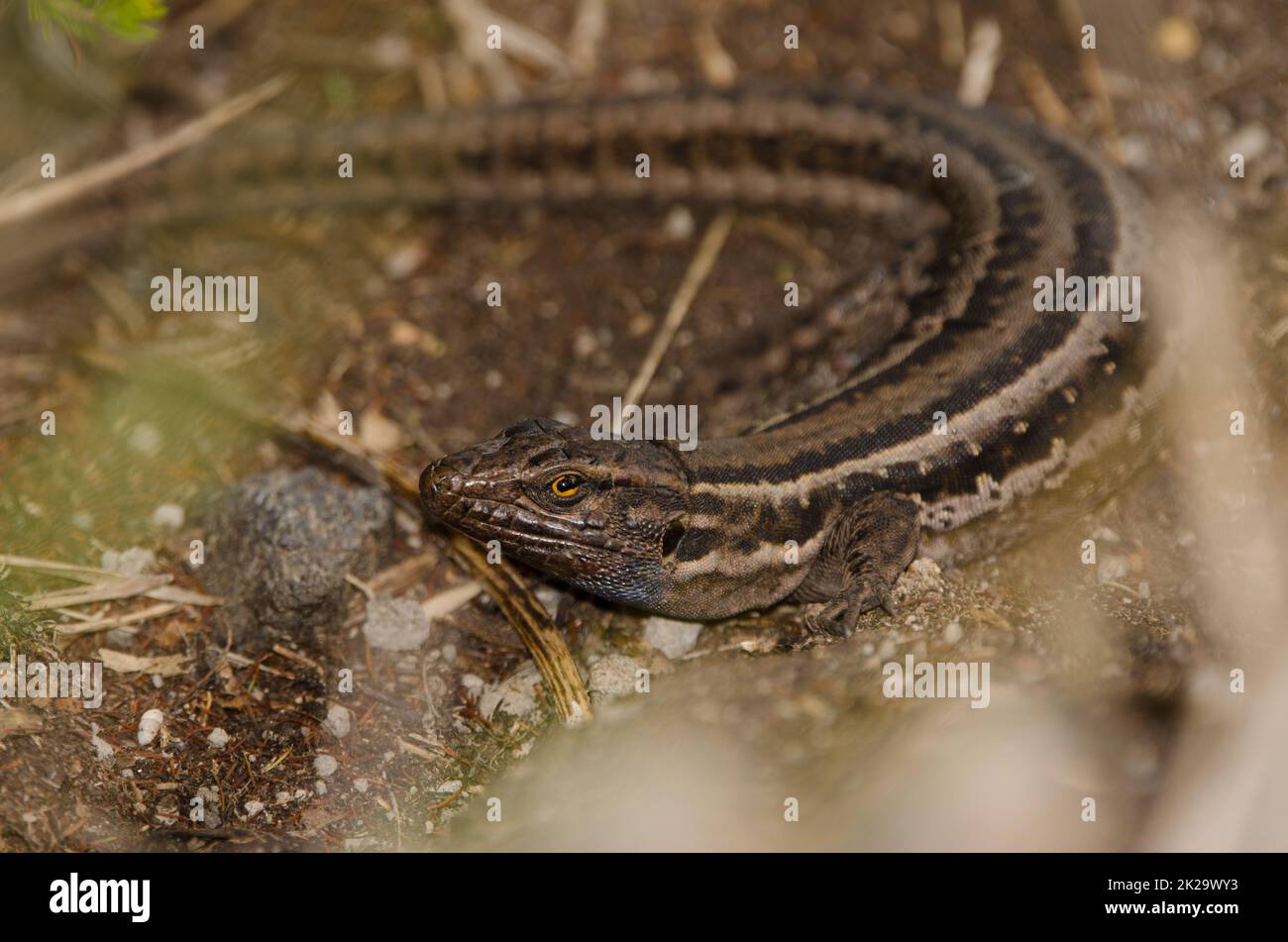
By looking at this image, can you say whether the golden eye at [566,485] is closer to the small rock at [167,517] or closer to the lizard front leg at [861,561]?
the lizard front leg at [861,561]

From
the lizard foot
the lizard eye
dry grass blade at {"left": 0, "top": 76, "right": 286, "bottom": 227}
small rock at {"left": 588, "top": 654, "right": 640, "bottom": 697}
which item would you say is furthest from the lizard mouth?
dry grass blade at {"left": 0, "top": 76, "right": 286, "bottom": 227}

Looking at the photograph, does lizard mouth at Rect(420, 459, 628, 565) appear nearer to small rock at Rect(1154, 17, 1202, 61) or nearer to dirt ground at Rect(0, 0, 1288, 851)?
dirt ground at Rect(0, 0, 1288, 851)

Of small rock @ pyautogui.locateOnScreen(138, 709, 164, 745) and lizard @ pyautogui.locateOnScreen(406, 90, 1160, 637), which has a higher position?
lizard @ pyautogui.locateOnScreen(406, 90, 1160, 637)

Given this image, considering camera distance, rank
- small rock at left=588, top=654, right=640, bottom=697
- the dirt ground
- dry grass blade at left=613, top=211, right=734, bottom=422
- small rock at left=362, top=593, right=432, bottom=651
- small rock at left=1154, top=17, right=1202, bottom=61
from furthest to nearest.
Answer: small rock at left=1154, top=17, right=1202, bottom=61 < dry grass blade at left=613, top=211, right=734, bottom=422 < small rock at left=362, top=593, right=432, bottom=651 < small rock at left=588, top=654, right=640, bottom=697 < the dirt ground

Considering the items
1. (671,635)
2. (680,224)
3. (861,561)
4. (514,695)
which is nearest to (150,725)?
(514,695)

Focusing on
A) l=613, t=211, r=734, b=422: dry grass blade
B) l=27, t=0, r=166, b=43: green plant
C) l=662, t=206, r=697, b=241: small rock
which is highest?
l=27, t=0, r=166, b=43: green plant

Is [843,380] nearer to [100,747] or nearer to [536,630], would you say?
[536,630]

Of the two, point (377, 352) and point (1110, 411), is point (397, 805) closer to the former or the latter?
point (377, 352)

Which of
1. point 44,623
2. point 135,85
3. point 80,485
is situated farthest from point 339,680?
point 135,85
